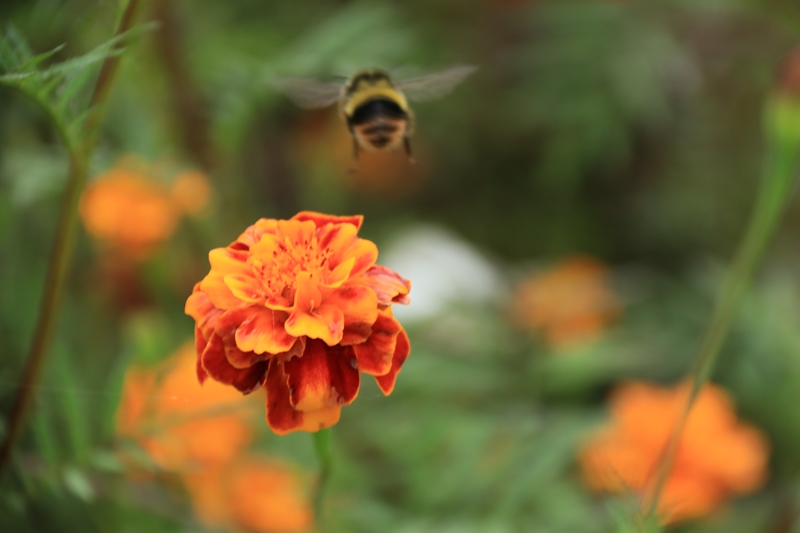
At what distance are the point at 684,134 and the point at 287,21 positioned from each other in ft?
1.77

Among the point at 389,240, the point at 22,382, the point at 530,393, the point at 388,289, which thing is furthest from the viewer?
the point at 389,240

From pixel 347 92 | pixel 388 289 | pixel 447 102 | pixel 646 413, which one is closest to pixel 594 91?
pixel 447 102

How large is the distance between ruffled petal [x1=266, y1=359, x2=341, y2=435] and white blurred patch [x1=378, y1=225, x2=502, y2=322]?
42cm

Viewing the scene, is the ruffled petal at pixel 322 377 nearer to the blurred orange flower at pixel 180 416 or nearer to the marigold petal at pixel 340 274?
the marigold petal at pixel 340 274

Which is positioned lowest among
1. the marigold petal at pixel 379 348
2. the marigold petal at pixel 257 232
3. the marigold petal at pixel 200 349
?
the marigold petal at pixel 379 348

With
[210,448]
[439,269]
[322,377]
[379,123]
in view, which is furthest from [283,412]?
[439,269]

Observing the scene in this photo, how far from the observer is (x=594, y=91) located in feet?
2.77

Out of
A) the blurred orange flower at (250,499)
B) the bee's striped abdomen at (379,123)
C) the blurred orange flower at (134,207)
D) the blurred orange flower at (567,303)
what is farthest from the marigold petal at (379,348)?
the blurred orange flower at (567,303)

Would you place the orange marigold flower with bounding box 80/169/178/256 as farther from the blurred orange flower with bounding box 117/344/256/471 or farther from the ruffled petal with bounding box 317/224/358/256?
the ruffled petal with bounding box 317/224/358/256

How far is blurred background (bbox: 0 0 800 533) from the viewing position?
0.46 metres

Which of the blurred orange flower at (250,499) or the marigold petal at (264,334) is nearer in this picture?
the marigold petal at (264,334)

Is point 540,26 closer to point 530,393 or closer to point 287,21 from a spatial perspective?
point 287,21

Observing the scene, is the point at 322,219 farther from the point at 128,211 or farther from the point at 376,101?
the point at 128,211

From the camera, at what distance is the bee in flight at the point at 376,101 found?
34 cm
